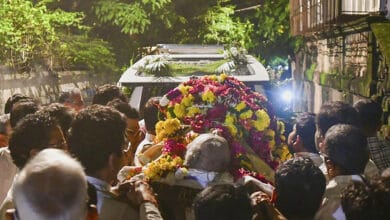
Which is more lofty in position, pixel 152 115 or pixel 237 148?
pixel 152 115

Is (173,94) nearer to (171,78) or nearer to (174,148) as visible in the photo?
(174,148)

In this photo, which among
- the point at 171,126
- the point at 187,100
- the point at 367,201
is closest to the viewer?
the point at 367,201

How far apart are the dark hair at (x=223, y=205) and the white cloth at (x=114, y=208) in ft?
1.13

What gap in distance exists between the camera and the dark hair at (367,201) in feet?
8.62

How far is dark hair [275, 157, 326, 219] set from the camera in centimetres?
304

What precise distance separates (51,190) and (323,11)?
9.09m

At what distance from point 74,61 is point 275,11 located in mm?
6024

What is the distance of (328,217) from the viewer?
10.6 ft

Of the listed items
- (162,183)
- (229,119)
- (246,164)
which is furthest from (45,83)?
(162,183)

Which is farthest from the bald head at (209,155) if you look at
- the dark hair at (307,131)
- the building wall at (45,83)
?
the building wall at (45,83)

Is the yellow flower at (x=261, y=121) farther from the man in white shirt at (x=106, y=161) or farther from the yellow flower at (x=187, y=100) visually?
the man in white shirt at (x=106, y=161)

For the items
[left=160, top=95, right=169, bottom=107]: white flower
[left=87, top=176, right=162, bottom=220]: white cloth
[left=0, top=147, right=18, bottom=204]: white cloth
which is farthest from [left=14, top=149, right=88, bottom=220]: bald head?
[left=160, top=95, right=169, bottom=107]: white flower

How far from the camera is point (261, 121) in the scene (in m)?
4.82

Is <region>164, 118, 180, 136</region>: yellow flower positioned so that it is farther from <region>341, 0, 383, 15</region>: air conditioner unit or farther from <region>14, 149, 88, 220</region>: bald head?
<region>341, 0, 383, 15</region>: air conditioner unit
